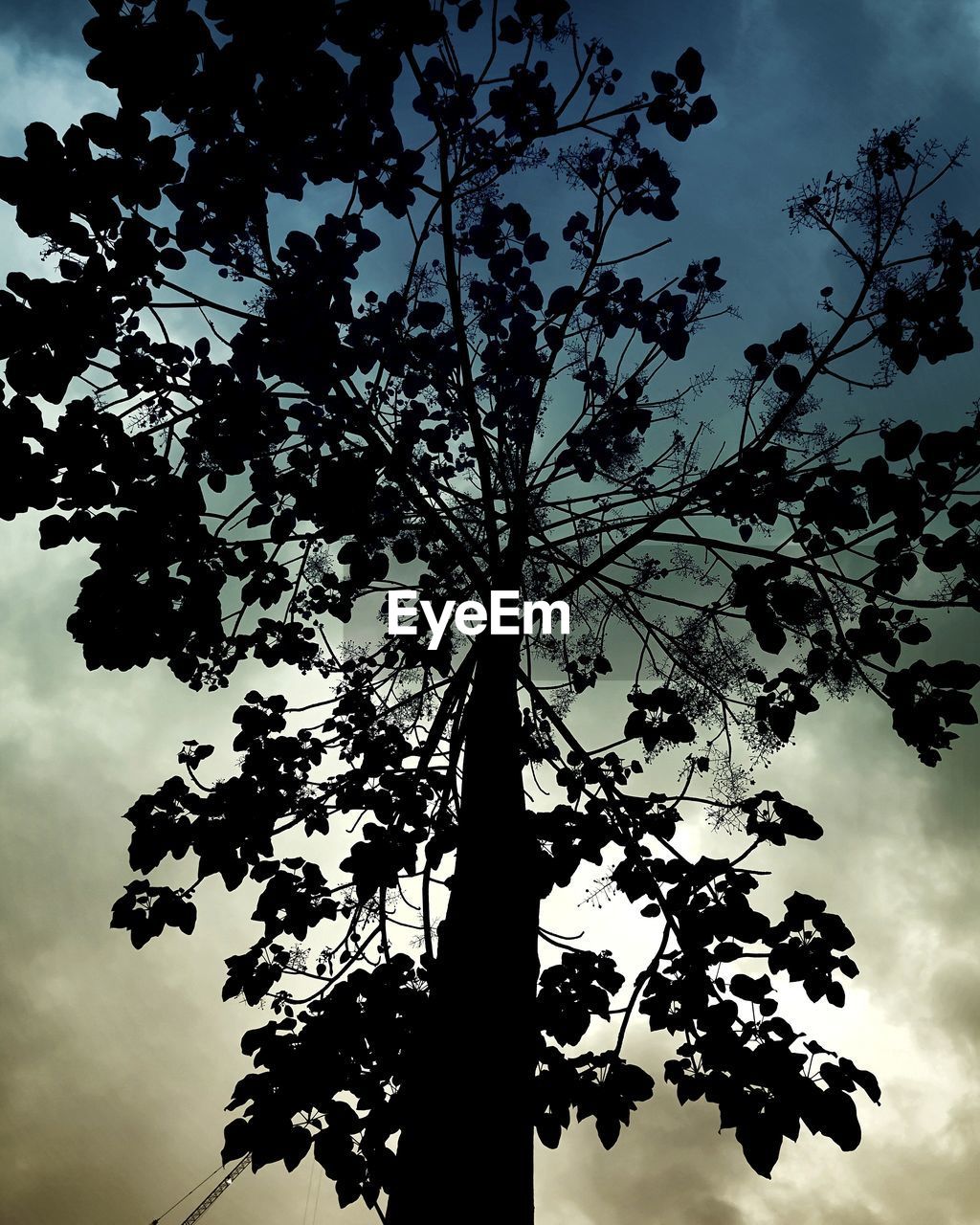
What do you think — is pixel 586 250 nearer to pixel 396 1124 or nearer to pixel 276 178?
pixel 276 178

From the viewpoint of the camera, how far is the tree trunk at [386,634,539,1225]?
2.41 meters

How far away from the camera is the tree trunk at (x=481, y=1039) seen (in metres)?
2.41

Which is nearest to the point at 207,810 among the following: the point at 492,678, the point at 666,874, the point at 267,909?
the point at 267,909

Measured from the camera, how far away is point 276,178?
3.03m

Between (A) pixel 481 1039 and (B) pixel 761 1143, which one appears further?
(A) pixel 481 1039

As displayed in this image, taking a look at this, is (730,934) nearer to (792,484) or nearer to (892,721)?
(892,721)

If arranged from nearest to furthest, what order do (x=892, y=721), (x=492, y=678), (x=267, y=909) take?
(x=892, y=721)
(x=267, y=909)
(x=492, y=678)

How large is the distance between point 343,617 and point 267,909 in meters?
1.63

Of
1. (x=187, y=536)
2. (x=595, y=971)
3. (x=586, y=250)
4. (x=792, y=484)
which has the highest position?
(x=586, y=250)

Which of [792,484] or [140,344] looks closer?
[792,484]

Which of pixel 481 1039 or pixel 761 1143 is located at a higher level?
pixel 481 1039

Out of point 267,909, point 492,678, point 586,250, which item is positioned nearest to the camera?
point 267,909

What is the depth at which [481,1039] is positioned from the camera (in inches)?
105

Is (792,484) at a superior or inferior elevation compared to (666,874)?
superior
